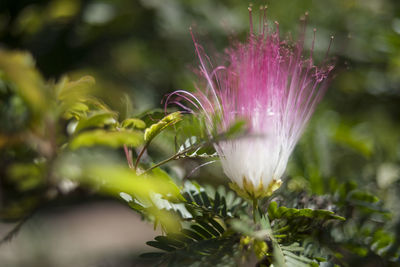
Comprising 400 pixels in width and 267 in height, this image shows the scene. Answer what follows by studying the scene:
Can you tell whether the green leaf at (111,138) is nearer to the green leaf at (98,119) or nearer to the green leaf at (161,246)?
the green leaf at (98,119)

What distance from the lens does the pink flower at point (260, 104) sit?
63cm

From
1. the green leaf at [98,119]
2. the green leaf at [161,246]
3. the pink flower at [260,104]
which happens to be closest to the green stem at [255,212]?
the pink flower at [260,104]

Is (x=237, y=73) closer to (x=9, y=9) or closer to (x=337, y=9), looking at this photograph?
(x=9, y=9)

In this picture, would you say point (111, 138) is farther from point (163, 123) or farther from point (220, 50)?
point (220, 50)

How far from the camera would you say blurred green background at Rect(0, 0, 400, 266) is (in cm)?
113

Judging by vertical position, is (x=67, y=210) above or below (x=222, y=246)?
below

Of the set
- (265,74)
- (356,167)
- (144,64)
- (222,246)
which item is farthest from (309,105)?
Result: (144,64)

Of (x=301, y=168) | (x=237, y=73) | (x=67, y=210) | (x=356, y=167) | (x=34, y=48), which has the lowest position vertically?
(x=67, y=210)

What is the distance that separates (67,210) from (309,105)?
260 cm

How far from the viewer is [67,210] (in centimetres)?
291

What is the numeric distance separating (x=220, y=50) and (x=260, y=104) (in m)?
1.09

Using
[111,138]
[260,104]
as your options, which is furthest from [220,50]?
[111,138]

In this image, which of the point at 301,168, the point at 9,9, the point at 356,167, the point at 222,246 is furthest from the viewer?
the point at 9,9

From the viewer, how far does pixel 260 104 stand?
653 mm
